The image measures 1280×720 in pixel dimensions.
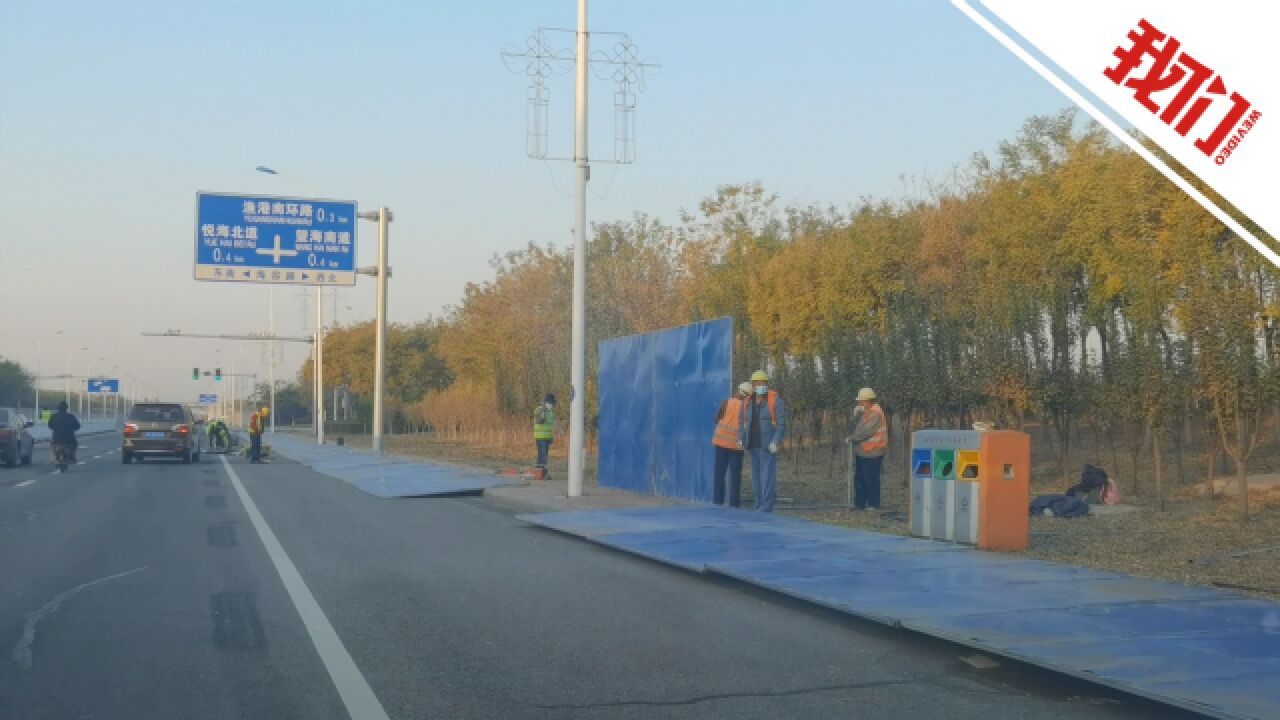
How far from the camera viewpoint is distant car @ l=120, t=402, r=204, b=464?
3475 centimetres

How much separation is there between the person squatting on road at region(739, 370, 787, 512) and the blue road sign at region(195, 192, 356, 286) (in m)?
21.0

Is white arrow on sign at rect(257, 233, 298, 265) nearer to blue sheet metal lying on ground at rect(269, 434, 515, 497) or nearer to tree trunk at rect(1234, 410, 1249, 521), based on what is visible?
blue sheet metal lying on ground at rect(269, 434, 515, 497)

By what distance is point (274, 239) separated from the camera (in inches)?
1382

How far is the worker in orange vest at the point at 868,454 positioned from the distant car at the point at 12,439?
24.6 m

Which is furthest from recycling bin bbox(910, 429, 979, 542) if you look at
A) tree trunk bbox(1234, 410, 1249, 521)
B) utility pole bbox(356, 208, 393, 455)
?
utility pole bbox(356, 208, 393, 455)

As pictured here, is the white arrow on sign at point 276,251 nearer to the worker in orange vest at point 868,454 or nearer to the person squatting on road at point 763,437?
the person squatting on road at point 763,437

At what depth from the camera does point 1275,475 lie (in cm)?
2225

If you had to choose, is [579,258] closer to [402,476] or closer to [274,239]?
[402,476]

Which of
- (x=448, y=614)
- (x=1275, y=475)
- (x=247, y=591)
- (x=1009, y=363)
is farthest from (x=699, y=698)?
(x=1275, y=475)

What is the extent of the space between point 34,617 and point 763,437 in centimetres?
1038

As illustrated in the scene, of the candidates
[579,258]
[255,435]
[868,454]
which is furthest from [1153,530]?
[255,435]

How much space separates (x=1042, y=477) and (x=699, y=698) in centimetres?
2073

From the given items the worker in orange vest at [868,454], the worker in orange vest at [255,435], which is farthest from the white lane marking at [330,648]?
the worker in orange vest at [255,435]

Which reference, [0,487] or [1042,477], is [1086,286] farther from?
[0,487]
